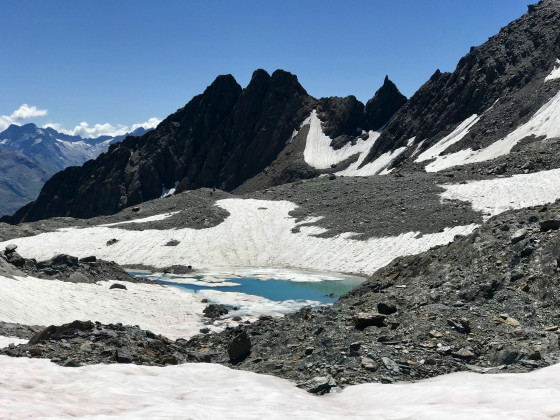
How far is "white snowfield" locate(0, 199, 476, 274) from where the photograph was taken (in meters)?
54.7

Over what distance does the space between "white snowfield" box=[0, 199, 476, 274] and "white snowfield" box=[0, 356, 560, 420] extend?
132ft

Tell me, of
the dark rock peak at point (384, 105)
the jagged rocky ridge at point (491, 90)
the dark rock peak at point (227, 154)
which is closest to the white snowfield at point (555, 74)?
the jagged rocky ridge at point (491, 90)

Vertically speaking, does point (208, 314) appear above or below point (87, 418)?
below

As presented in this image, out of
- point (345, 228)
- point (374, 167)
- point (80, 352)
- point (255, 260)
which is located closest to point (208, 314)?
point (80, 352)

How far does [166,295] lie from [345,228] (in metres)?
31.6

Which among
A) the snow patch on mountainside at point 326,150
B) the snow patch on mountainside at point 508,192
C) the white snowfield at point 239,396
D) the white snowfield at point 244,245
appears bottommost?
the white snowfield at point 239,396

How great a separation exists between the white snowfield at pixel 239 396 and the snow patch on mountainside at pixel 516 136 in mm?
90190

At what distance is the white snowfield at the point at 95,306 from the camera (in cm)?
2556

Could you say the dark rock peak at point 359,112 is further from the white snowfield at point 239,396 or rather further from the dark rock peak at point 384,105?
the white snowfield at point 239,396

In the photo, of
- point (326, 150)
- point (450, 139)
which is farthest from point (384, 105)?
point (450, 139)

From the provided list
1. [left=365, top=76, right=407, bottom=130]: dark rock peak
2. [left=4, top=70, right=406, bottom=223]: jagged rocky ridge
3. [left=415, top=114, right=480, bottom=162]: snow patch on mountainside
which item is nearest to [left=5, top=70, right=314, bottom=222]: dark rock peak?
[left=4, top=70, right=406, bottom=223]: jagged rocky ridge

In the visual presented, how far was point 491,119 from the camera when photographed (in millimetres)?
113875

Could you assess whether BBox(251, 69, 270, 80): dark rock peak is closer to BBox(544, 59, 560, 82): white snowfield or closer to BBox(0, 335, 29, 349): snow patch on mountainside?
BBox(544, 59, 560, 82): white snowfield

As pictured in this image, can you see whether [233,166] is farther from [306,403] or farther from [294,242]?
[306,403]
